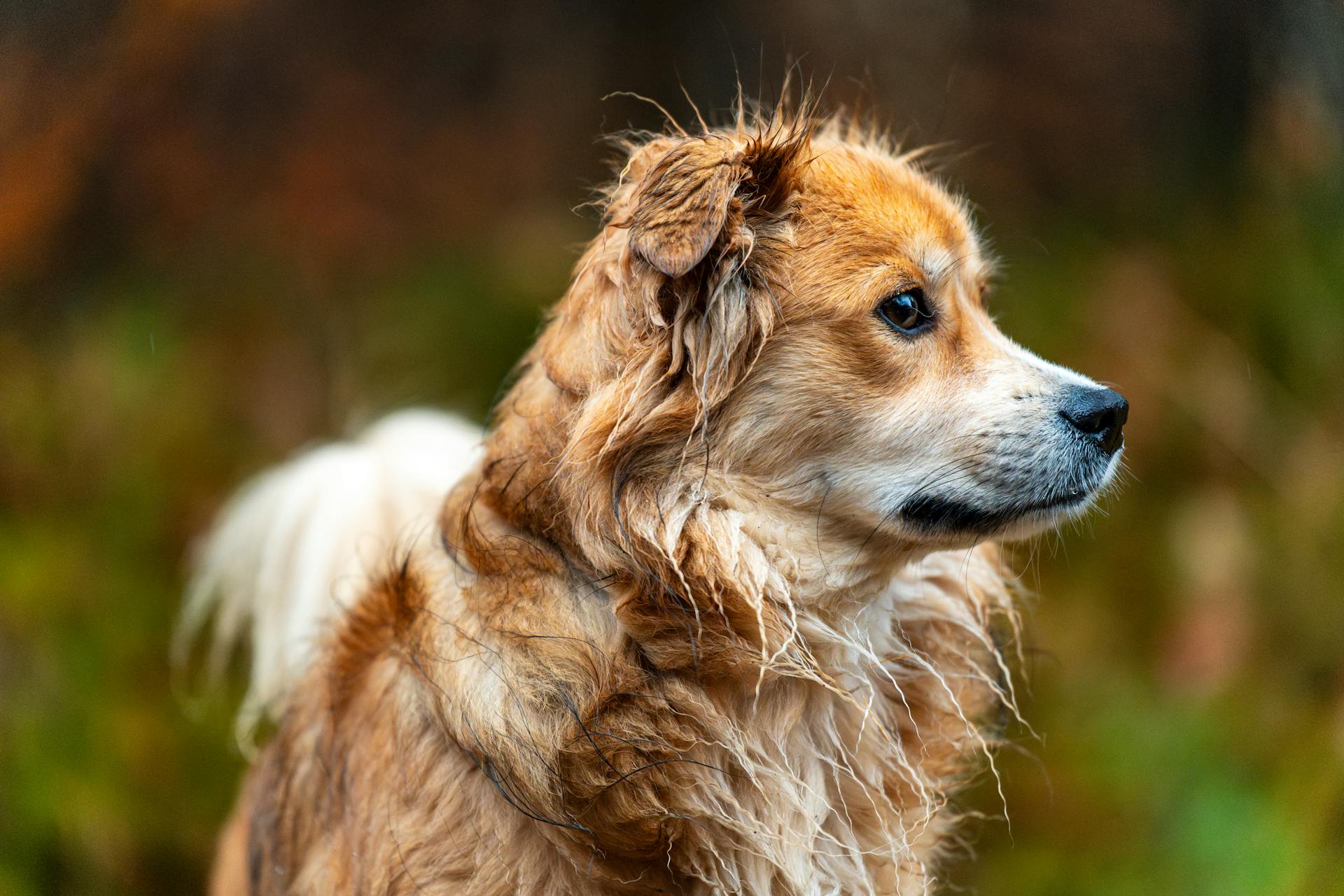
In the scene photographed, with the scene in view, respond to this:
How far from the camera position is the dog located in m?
2.21

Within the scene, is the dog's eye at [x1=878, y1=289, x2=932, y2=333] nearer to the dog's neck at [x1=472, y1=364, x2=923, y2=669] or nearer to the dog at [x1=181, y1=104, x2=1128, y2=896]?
the dog at [x1=181, y1=104, x2=1128, y2=896]

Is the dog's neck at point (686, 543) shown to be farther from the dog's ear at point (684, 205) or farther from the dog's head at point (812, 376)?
the dog's ear at point (684, 205)

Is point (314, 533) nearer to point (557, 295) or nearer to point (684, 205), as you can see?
point (684, 205)

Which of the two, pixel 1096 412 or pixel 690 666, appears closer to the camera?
pixel 690 666

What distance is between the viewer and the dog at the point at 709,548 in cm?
221

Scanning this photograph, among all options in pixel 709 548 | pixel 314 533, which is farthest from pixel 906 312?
pixel 314 533

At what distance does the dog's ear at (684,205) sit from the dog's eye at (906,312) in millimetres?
373

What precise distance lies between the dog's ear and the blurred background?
1250 mm

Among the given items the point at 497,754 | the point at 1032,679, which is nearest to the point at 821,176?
the point at 497,754

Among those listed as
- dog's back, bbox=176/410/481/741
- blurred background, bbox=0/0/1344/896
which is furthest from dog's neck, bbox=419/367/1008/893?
blurred background, bbox=0/0/1344/896

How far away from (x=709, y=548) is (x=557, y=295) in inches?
167

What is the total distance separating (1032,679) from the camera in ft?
15.7

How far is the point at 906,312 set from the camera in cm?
237

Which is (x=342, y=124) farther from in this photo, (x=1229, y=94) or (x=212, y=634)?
(x=1229, y=94)
